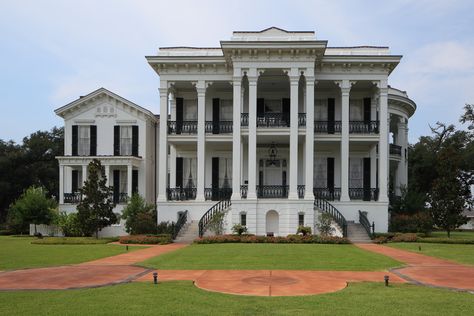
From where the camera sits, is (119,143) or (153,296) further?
(119,143)

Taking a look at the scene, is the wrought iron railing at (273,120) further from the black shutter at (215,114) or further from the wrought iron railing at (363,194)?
the wrought iron railing at (363,194)

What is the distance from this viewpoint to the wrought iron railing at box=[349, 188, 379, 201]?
3503cm

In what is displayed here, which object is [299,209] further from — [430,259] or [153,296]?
[153,296]

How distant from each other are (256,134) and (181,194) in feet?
22.8

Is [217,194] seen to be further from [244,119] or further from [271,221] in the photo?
[244,119]

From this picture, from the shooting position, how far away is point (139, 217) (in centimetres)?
3259

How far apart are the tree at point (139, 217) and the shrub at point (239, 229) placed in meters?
5.51

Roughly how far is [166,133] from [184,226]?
6.51 metres

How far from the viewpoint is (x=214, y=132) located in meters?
35.9

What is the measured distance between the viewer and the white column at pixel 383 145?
33.8 m

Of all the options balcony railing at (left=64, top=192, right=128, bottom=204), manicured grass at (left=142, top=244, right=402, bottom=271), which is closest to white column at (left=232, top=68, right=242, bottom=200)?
manicured grass at (left=142, top=244, right=402, bottom=271)

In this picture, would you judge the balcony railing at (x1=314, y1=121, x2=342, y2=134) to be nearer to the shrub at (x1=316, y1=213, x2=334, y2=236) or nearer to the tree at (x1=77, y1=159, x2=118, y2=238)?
the shrub at (x1=316, y1=213, x2=334, y2=236)

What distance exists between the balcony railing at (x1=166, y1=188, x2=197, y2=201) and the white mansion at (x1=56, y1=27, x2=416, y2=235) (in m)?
0.07

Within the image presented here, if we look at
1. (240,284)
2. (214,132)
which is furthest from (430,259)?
(214,132)
